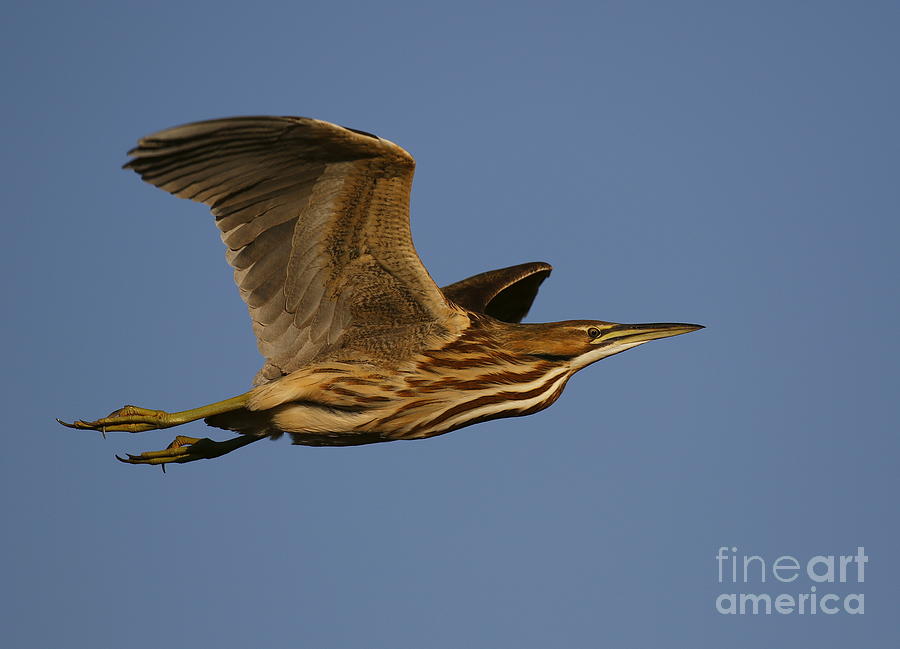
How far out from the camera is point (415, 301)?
30.3 ft

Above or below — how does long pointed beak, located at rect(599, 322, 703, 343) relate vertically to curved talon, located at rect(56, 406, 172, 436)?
above

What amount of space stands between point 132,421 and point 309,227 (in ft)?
6.41

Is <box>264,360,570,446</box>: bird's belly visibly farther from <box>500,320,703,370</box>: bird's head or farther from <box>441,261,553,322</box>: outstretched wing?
<box>441,261,553,322</box>: outstretched wing

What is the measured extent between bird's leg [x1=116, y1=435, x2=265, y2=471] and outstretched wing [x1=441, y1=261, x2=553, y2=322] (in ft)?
7.32

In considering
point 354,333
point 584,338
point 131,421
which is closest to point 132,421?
point 131,421

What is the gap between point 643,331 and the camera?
9.49 m

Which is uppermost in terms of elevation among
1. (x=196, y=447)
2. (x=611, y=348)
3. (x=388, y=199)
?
(x=388, y=199)

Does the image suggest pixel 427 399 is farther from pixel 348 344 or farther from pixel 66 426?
pixel 66 426

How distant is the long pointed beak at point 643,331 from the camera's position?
9.42 meters

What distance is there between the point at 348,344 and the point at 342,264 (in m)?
0.60

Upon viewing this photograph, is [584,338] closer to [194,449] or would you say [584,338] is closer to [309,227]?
[309,227]

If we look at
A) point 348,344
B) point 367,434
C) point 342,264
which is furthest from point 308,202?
point 367,434

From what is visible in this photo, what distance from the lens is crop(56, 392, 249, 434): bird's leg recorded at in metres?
9.45

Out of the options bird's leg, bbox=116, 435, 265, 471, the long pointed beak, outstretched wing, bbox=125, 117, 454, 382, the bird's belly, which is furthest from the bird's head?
bird's leg, bbox=116, 435, 265, 471
